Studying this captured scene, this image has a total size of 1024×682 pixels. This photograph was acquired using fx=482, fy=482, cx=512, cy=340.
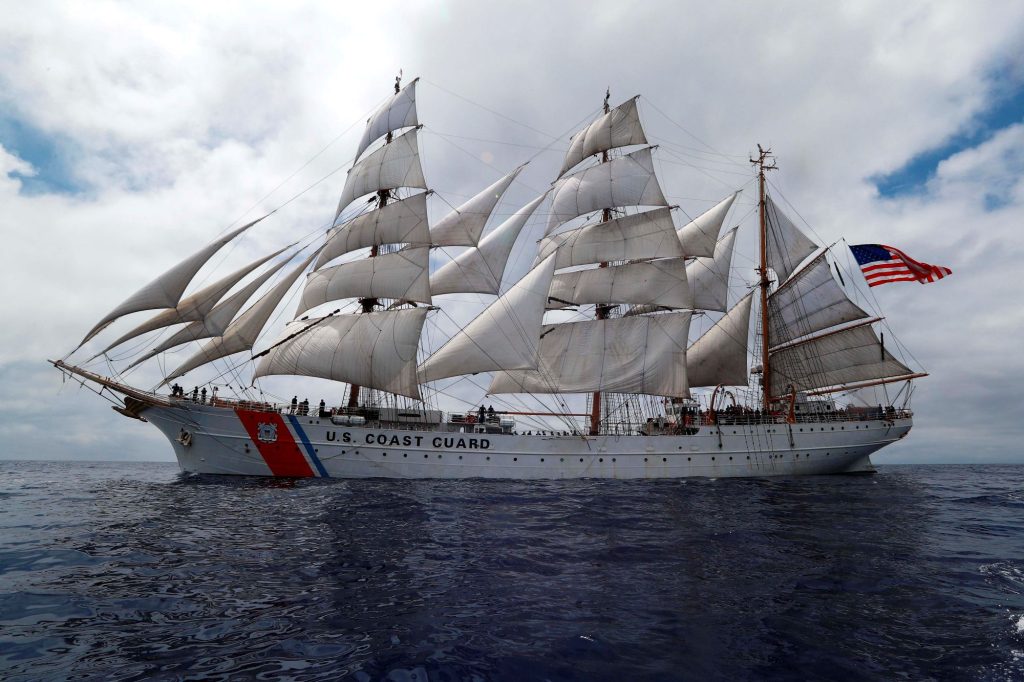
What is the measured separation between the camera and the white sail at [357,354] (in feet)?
96.3

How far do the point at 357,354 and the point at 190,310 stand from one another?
8.93 m

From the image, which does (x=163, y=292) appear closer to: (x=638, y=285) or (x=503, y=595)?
(x=503, y=595)

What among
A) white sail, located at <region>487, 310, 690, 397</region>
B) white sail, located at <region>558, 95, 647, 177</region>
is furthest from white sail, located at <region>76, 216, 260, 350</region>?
white sail, located at <region>558, 95, 647, 177</region>

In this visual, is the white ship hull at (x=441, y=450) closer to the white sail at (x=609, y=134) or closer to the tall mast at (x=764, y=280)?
the tall mast at (x=764, y=280)

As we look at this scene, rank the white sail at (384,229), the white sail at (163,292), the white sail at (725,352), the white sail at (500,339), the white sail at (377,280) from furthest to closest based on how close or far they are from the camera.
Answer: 1. the white sail at (725,352)
2. the white sail at (384,229)
3. the white sail at (377,280)
4. the white sail at (500,339)
5. the white sail at (163,292)

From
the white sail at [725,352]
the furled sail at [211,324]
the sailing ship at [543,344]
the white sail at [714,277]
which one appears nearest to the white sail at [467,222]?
the sailing ship at [543,344]

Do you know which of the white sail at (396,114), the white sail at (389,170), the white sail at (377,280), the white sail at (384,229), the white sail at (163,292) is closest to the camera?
the white sail at (163,292)

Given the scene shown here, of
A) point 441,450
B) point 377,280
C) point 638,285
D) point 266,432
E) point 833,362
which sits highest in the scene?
point 638,285

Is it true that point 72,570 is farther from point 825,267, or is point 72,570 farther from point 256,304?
point 825,267

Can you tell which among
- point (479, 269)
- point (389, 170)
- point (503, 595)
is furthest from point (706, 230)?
point (503, 595)

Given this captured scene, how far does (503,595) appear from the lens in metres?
7.71

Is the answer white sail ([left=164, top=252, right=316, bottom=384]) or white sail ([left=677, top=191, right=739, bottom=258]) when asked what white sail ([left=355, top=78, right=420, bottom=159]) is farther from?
white sail ([left=677, top=191, right=739, bottom=258])

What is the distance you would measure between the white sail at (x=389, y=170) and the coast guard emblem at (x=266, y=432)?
679 inches

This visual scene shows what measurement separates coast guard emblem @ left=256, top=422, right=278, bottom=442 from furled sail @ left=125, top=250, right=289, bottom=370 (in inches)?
222
